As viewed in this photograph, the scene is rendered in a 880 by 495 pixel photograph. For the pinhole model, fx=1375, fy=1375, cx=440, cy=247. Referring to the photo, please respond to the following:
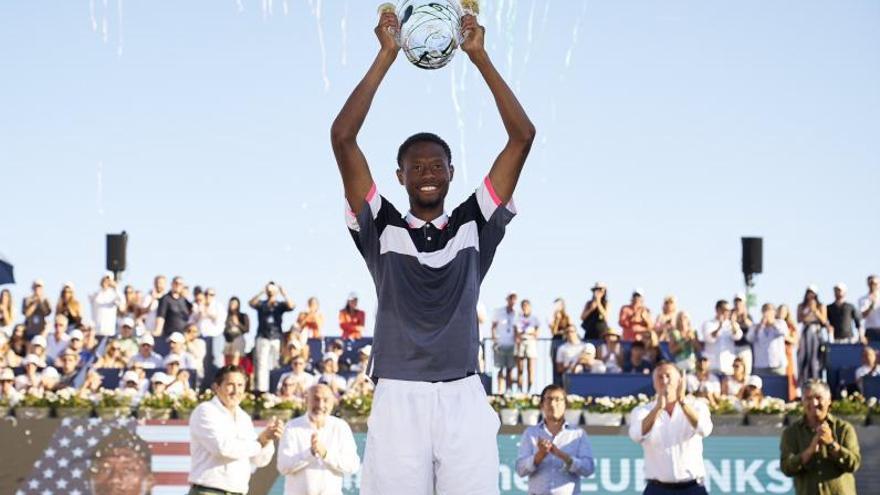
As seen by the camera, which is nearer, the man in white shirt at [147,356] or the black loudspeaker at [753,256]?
→ the man in white shirt at [147,356]

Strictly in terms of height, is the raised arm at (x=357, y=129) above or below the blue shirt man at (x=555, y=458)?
above

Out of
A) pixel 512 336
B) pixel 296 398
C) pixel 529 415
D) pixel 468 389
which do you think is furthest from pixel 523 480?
pixel 468 389

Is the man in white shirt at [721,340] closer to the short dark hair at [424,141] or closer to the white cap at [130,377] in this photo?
the white cap at [130,377]

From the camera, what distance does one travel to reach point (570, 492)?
12.9m

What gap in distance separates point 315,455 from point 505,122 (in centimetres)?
688

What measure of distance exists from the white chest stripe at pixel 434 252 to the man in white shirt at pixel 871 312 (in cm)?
1542

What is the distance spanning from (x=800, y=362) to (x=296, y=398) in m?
7.51

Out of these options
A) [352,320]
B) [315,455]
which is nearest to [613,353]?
[352,320]

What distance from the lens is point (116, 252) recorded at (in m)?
25.4

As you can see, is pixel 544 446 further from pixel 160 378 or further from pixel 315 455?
pixel 160 378

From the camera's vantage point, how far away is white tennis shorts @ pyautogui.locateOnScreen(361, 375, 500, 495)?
5.73 meters

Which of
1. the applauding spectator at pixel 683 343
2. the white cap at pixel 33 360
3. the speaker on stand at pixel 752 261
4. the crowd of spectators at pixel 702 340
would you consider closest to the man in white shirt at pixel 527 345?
the crowd of spectators at pixel 702 340

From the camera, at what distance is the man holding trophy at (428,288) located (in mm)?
5773

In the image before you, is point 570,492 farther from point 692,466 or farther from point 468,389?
point 468,389
